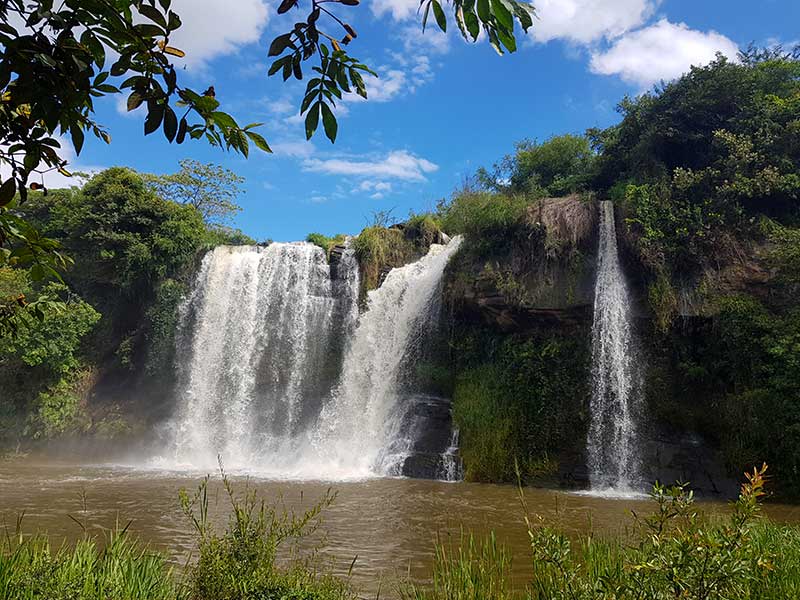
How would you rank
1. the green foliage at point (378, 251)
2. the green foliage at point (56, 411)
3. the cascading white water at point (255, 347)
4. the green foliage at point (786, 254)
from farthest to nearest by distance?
1. the green foliage at point (378, 251)
2. the green foliage at point (56, 411)
3. the cascading white water at point (255, 347)
4. the green foliage at point (786, 254)

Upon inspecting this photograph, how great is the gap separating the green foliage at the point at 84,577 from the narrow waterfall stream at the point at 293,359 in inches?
442

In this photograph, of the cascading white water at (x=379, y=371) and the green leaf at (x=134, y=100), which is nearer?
the green leaf at (x=134, y=100)

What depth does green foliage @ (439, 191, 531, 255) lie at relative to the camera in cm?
1566

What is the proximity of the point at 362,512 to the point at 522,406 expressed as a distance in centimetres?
635

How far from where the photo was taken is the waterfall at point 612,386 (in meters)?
12.7

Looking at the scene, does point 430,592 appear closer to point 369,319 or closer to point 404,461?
point 404,461

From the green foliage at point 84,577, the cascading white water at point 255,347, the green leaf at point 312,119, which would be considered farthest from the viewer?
the cascading white water at point 255,347

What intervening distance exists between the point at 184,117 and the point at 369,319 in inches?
637

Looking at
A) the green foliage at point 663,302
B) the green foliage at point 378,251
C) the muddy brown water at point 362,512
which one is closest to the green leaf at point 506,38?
the muddy brown water at point 362,512

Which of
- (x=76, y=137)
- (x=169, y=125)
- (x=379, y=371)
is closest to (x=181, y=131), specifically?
(x=169, y=125)

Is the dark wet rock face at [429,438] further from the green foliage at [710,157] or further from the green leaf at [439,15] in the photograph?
the green leaf at [439,15]

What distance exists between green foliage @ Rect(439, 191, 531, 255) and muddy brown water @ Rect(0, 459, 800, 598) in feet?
22.4

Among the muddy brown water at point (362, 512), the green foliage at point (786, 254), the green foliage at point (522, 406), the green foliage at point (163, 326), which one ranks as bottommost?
the muddy brown water at point (362, 512)

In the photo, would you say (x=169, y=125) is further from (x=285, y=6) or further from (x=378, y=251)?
(x=378, y=251)
